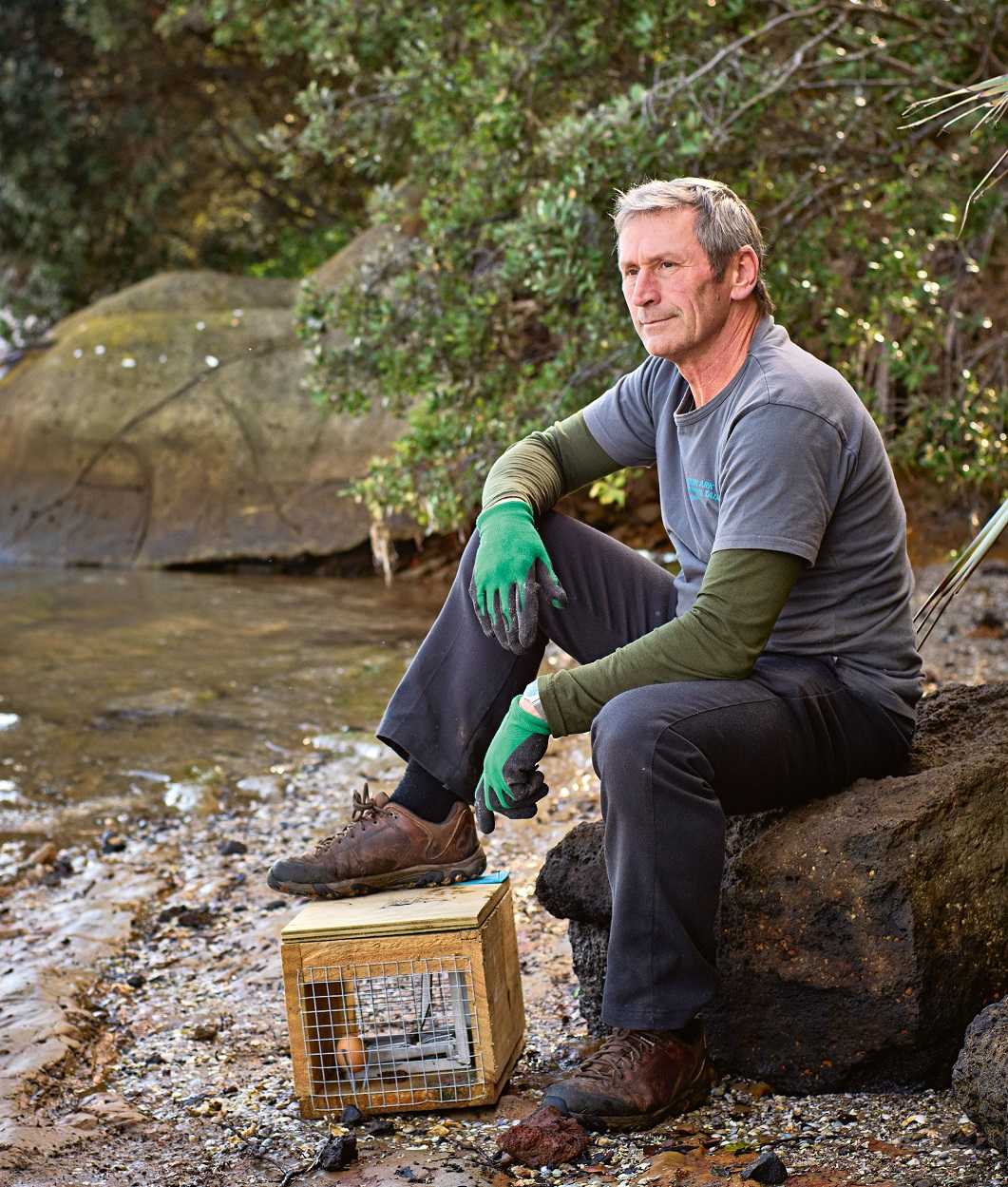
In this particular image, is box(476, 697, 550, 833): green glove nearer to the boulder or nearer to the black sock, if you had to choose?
the black sock

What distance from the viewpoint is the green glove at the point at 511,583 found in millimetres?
2600

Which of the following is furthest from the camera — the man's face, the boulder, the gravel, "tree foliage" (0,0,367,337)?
"tree foliage" (0,0,367,337)

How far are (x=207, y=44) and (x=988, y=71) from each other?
34.5ft

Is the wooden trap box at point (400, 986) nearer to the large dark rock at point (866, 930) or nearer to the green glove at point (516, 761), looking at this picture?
the green glove at point (516, 761)

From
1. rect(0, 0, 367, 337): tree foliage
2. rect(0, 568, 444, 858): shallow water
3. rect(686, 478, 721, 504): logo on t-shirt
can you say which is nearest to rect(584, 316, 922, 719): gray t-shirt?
rect(686, 478, 721, 504): logo on t-shirt

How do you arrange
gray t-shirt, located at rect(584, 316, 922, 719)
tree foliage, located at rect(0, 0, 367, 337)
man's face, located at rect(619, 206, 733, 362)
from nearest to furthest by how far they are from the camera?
gray t-shirt, located at rect(584, 316, 922, 719)
man's face, located at rect(619, 206, 733, 362)
tree foliage, located at rect(0, 0, 367, 337)

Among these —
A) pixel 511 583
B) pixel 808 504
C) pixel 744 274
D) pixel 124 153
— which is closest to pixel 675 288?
pixel 744 274

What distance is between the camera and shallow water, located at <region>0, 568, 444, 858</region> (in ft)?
16.0

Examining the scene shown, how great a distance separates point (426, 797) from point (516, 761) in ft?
1.31

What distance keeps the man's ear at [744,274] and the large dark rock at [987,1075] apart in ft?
4.44

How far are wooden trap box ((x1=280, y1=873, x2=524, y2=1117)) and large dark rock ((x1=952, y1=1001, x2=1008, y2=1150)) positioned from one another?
2.67 ft

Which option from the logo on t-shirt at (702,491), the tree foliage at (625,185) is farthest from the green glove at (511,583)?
the tree foliage at (625,185)

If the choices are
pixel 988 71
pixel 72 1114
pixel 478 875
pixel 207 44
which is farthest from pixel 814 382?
pixel 207 44

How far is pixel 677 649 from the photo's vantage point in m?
2.32
